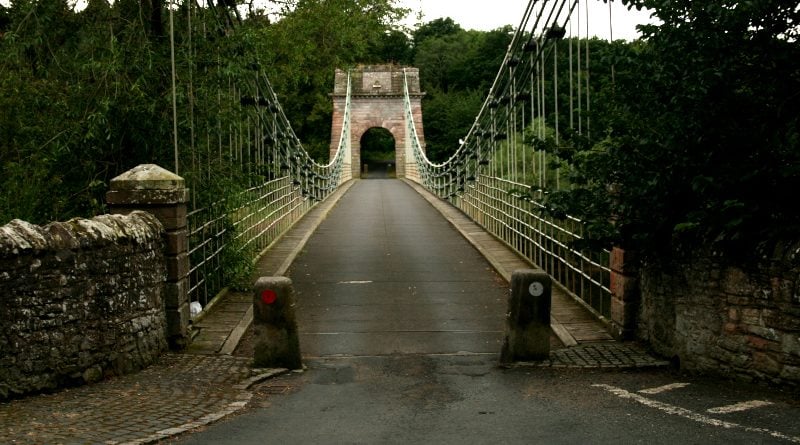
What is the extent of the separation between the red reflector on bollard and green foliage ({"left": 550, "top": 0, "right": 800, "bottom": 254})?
9.02 ft

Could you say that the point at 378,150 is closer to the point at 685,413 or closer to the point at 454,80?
the point at 454,80

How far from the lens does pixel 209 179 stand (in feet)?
32.2

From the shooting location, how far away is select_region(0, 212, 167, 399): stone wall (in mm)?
5582

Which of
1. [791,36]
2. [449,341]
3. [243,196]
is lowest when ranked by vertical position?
[449,341]

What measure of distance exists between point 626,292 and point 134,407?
424 cm

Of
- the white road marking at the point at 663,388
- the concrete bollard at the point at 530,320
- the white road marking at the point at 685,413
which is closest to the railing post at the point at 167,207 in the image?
the concrete bollard at the point at 530,320

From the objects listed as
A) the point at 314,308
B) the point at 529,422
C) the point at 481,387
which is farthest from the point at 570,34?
the point at 529,422

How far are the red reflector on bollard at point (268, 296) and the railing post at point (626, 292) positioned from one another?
2971mm

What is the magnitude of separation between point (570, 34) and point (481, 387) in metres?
5.01

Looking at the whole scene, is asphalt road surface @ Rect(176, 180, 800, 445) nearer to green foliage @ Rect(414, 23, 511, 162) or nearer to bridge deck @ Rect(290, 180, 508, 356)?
bridge deck @ Rect(290, 180, 508, 356)

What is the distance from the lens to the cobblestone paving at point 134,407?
498 centimetres

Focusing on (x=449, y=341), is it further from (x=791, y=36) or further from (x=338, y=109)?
(x=338, y=109)

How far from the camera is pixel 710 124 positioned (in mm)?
6348

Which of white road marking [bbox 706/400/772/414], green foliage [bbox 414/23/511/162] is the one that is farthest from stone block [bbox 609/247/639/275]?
green foliage [bbox 414/23/511/162]
